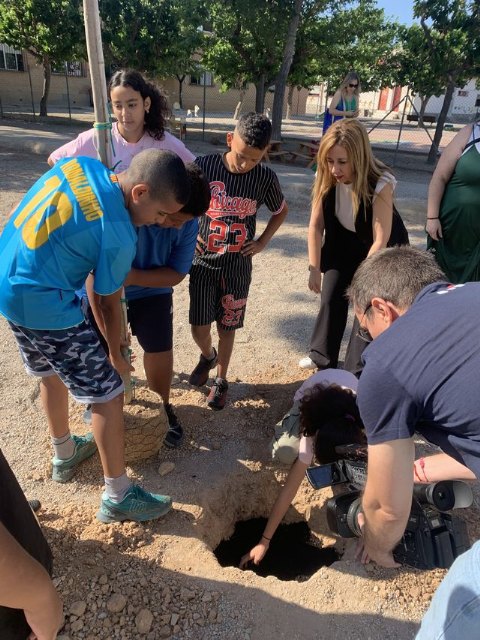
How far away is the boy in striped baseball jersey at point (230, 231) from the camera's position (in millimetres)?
2586

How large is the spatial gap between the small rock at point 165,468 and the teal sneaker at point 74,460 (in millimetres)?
353

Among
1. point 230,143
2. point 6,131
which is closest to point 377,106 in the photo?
point 6,131

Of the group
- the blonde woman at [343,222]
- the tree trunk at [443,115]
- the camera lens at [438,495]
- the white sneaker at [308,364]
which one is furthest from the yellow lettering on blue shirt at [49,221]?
the tree trunk at [443,115]

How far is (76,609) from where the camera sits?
182 centimetres

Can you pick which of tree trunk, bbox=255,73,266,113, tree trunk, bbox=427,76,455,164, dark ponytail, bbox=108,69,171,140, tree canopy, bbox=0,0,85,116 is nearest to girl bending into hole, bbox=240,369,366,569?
dark ponytail, bbox=108,69,171,140

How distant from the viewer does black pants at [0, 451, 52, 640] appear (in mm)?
1236

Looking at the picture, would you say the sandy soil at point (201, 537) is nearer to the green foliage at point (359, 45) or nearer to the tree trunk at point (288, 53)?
the tree trunk at point (288, 53)

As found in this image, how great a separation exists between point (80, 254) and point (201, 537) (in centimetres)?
137

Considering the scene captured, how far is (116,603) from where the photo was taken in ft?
6.07

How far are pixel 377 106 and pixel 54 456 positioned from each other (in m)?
43.3

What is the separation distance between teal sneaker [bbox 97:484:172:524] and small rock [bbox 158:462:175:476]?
32cm

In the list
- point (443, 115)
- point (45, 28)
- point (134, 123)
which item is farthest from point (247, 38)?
point (134, 123)

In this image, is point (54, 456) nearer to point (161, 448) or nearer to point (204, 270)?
point (161, 448)

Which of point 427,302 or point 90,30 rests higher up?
point 90,30
